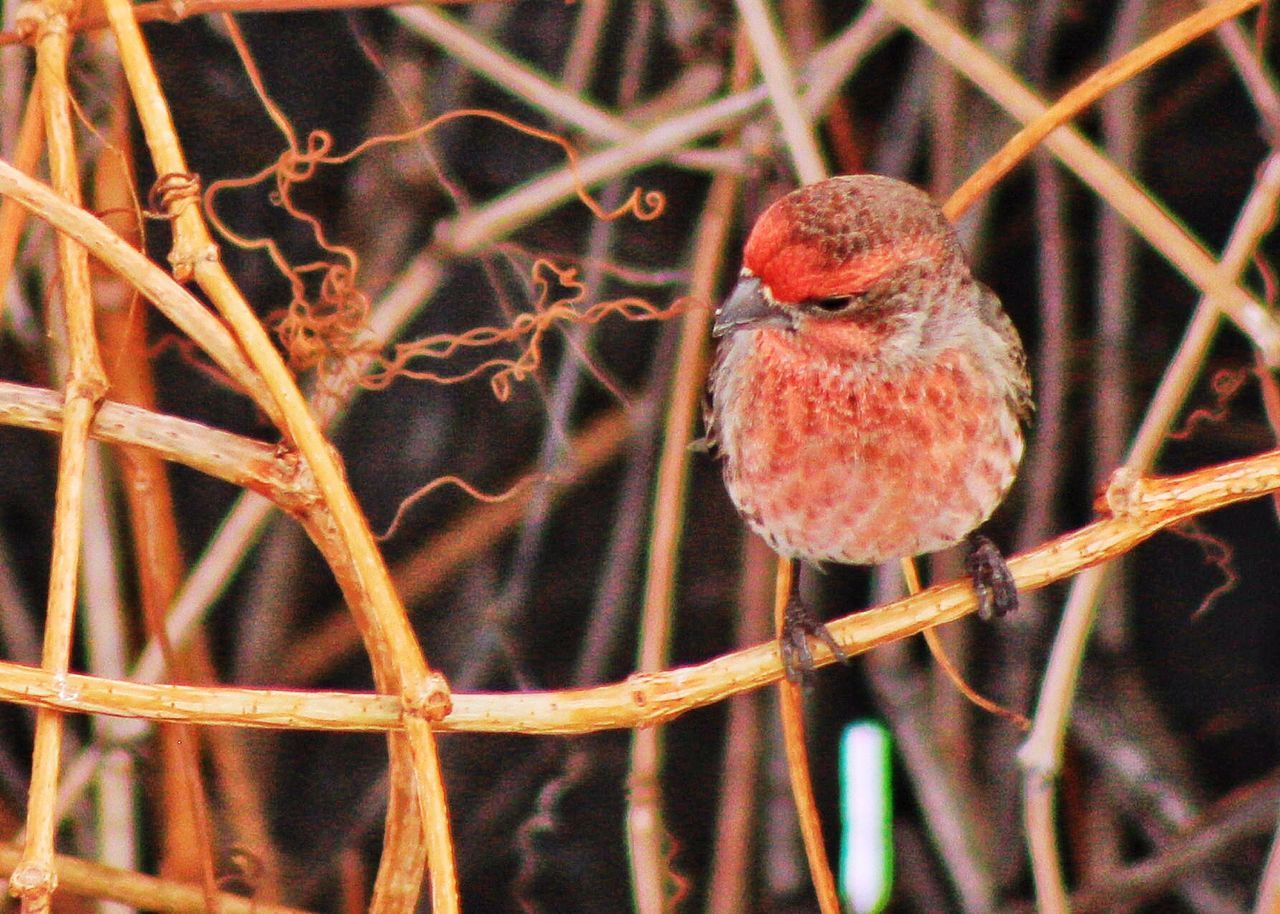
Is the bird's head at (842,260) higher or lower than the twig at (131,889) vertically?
higher

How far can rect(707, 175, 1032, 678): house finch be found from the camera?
5.26 ft

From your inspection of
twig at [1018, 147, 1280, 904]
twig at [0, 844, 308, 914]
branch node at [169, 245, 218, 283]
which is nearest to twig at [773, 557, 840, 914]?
twig at [1018, 147, 1280, 904]

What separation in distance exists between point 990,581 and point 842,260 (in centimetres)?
43

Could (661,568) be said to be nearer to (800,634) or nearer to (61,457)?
(800,634)

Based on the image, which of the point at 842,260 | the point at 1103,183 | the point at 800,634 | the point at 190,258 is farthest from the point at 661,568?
the point at 190,258

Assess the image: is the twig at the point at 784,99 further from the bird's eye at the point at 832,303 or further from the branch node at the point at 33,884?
the branch node at the point at 33,884

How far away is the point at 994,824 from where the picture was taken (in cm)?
238

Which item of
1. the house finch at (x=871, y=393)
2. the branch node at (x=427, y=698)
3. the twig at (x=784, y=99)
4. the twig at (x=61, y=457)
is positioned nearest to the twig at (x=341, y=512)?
Answer: the branch node at (x=427, y=698)

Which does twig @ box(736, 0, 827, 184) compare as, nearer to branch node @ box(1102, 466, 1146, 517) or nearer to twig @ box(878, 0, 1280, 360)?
twig @ box(878, 0, 1280, 360)

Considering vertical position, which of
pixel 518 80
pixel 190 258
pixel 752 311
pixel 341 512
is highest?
pixel 518 80

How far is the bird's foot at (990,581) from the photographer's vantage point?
154 centimetres

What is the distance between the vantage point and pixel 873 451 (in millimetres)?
1664

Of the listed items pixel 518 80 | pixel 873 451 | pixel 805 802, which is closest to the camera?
pixel 805 802

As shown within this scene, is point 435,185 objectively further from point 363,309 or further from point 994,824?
point 994,824
